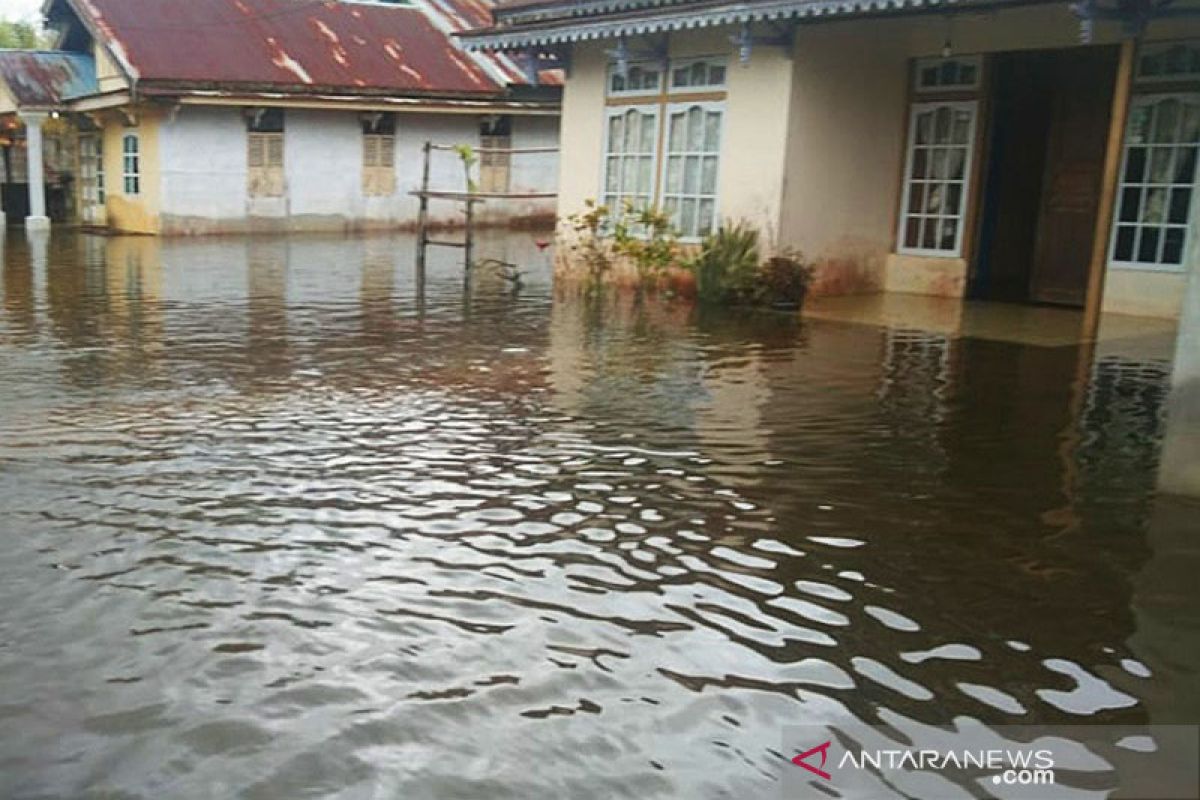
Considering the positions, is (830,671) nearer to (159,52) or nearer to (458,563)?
(458,563)

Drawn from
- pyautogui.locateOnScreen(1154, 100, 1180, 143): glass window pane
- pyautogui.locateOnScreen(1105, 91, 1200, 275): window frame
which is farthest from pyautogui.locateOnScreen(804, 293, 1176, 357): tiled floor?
pyautogui.locateOnScreen(1154, 100, 1180, 143): glass window pane

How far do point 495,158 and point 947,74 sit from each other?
15.6 meters

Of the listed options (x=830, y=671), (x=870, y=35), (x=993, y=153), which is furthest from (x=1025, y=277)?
(x=830, y=671)

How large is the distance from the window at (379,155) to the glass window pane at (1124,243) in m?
17.6

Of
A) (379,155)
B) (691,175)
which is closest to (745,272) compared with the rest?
(691,175)

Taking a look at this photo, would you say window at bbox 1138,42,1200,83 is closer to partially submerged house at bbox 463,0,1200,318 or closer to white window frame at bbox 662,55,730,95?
partially submerged house at bbox 463,0,1200,318

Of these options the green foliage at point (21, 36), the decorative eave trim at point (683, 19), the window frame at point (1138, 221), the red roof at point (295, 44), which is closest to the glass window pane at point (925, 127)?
the decorative eave trim at point (683, 19)

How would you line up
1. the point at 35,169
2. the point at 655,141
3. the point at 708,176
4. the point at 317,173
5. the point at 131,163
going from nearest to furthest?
the point at 708,176 < the point at 655,141 < the point at 35,169 < the point at 131,163 < the point at 317,173

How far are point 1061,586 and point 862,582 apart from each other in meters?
0.73

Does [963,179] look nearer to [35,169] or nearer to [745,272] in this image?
[745,272]

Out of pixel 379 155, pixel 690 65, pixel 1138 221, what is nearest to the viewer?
pixel 1138 221

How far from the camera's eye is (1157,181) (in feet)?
36.6

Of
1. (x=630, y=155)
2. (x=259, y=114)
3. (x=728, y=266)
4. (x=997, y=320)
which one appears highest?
(x=259, y=114)

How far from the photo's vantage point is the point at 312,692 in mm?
3391
